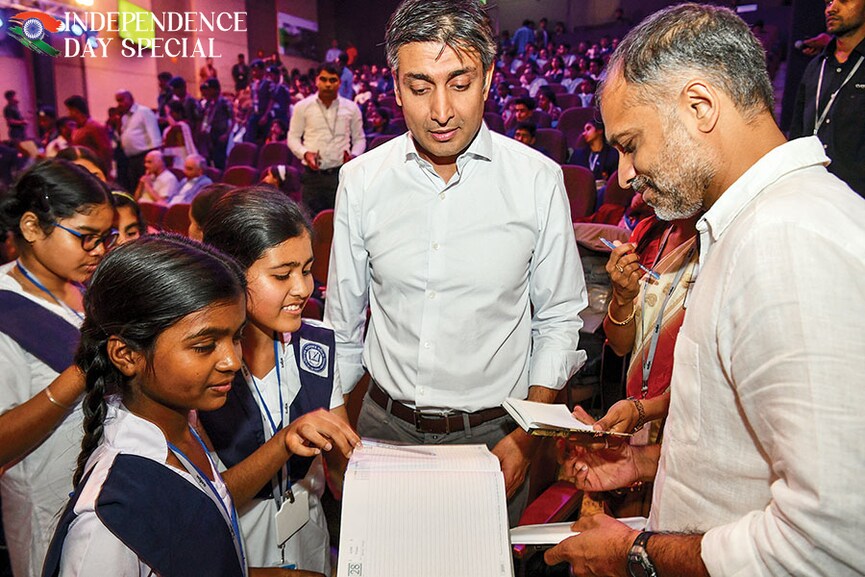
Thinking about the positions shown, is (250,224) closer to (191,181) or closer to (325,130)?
(325,130)

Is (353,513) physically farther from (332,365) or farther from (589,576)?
(332,365)

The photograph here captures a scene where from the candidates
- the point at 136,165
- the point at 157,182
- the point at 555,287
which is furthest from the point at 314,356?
the point at 136,165

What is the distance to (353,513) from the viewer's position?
96 cm

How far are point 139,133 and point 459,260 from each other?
22.2ft

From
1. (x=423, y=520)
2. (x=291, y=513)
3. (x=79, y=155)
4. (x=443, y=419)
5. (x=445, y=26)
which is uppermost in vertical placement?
(x=445, y=26)

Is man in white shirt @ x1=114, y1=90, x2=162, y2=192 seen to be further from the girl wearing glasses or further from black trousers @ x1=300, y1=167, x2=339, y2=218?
the girl wearing glasses

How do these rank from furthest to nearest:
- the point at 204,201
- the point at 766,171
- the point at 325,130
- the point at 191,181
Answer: the point at 191,181
the point at 325,130
the point at 204,201
the point at 766,171

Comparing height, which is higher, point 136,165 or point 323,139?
point 323,139

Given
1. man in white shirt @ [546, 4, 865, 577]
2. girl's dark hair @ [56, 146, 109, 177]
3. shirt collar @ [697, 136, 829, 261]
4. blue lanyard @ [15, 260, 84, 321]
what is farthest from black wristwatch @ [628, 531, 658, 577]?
girl's dark hair @ [56, 146, 109, 177]

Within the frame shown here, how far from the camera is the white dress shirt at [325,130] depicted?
576cm

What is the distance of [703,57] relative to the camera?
0.91 meters

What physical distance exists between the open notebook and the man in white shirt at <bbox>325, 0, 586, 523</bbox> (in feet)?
1.70

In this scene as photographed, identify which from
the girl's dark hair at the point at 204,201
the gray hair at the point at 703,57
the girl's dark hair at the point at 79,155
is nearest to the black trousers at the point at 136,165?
the girl's dark hair at the point at 79,155

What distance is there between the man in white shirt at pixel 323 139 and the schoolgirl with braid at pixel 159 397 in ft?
15.3
